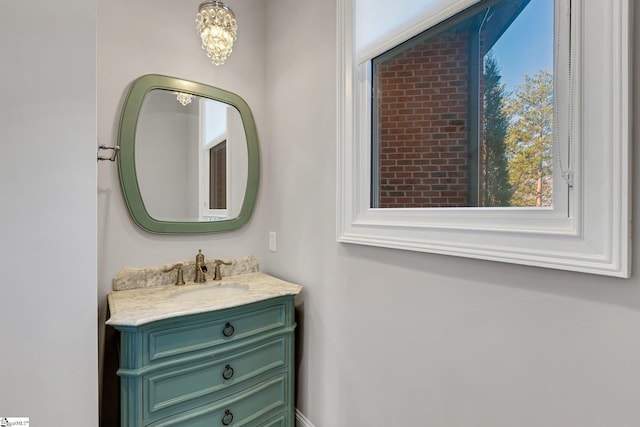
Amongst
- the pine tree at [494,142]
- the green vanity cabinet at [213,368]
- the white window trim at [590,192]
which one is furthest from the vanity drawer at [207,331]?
the pine tree at [494,142]

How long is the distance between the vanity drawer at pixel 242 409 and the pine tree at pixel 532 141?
1.35m

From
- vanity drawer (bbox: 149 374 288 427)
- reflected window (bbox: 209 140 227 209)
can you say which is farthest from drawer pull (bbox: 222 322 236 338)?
reflected window (bbox: 209 140 227 209)

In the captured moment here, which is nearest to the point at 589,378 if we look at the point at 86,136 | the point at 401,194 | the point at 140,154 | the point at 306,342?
the point at 401,194

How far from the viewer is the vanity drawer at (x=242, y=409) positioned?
1.22 m

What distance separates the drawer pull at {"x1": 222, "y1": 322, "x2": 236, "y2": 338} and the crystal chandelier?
1.22 meters

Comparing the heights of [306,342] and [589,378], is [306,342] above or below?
below

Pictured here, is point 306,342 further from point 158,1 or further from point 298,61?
point 158,1

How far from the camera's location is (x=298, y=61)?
5.57 feet

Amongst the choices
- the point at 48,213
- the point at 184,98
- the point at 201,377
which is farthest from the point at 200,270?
the point at 184,98

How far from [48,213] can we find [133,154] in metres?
0.67

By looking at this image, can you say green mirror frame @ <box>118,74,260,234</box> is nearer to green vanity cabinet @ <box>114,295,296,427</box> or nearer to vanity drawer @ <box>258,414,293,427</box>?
green vanity cabinet @ <box>114,295,296,427</box>

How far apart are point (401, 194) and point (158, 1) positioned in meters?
1.65

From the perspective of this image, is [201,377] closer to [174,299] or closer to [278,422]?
[174,299]

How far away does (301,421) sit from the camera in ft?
5.36
